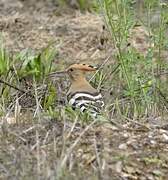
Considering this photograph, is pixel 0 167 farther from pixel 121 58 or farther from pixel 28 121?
pixel 121 58

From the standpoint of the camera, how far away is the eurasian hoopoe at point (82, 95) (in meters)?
5.25

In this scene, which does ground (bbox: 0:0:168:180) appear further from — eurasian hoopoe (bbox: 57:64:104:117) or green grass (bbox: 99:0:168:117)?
green grass (bbox: 99:0:168:117)

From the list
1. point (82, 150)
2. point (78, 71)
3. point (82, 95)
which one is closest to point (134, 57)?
point (82, 95)

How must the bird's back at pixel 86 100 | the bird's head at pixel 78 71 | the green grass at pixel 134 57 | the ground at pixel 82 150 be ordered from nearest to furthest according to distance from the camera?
1. the ground at pixel 82 150
2. the bird's back at pixel 86 100
3. the green grass at pixel 134 57
4. the bird's head at pixel 78 71

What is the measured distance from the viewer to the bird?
5.24m

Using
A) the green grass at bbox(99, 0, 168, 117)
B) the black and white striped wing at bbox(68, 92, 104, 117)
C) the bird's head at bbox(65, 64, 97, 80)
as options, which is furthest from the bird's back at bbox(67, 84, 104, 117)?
the bird's head at bbox(65, 64, 97, 80)

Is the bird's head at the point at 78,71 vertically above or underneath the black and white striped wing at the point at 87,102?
above

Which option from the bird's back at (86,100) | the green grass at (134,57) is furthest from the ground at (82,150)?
the green grass at (134,57)

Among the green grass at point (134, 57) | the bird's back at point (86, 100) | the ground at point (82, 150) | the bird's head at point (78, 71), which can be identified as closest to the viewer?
the ground at point (82, 150)

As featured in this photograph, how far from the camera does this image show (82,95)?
552 centimetres

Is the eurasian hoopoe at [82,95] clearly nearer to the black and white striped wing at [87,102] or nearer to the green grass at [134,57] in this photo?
the black and white striped wing at [87,102]

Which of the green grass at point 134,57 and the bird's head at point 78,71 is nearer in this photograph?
the green grass at point 134,57

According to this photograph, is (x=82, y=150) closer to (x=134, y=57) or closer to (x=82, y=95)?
(x=82, y=95)

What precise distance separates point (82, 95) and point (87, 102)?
19cm
